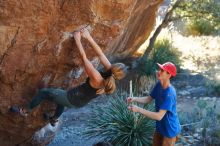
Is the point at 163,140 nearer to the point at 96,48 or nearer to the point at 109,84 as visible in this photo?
the point at 109,84

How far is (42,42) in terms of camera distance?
24.3 ft

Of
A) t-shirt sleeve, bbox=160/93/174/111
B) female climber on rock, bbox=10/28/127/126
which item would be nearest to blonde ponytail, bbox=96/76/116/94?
female climber on rock, bbox=10/28/127/126

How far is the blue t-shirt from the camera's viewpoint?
6.61m

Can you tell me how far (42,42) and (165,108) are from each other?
7.39ft

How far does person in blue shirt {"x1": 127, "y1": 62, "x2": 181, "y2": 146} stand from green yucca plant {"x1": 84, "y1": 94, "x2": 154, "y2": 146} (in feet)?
6.04

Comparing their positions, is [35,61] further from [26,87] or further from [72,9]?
[72,9]

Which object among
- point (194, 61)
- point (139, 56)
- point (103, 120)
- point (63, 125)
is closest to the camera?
point (103, 120)

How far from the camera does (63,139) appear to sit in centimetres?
1134

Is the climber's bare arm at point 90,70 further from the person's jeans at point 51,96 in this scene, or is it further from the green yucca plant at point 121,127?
the green yucca plant at point 121,127

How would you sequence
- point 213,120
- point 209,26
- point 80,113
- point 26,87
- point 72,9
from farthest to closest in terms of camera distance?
1. point 209,26
2. point 80,113
3. point 213,120
4. point 26,87
5. point 72,9

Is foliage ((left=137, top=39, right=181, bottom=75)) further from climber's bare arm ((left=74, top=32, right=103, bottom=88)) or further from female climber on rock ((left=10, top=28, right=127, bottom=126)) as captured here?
climber's bare arm ((left=74, top=32, right=103, bottom=88))

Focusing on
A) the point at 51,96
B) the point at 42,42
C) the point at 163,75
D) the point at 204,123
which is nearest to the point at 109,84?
the point at 163,75

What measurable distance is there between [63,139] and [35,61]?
4077mm

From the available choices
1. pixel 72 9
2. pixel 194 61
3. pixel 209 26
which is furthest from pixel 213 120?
pixel 209 26
